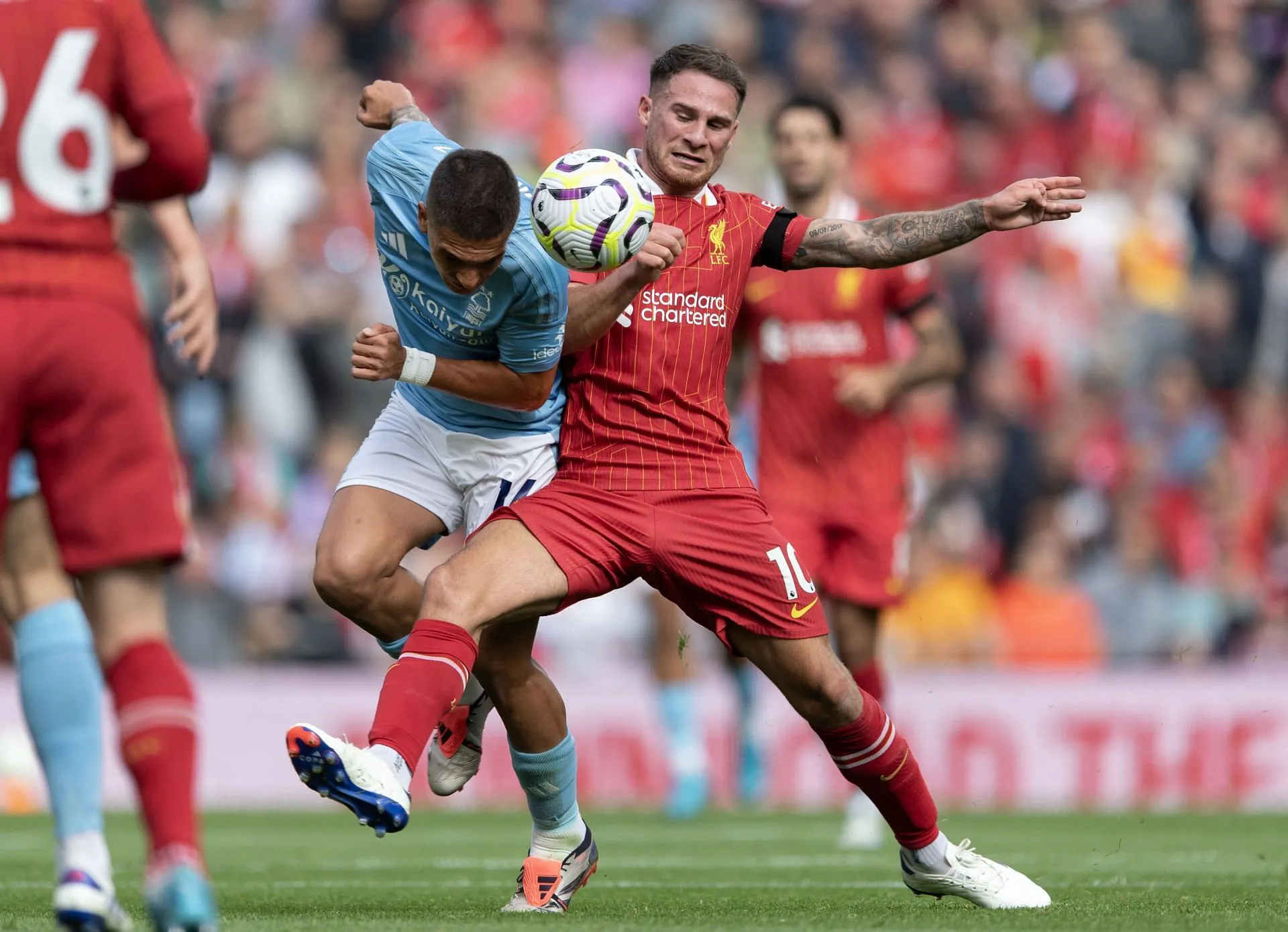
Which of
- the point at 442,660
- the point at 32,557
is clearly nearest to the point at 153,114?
the point at 32,557

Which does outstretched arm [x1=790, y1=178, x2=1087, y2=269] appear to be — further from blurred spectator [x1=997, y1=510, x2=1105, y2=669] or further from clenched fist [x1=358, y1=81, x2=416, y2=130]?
blurred spectator [x1=997, y1=510, x2=1105, y2=669]

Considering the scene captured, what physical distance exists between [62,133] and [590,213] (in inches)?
73.0

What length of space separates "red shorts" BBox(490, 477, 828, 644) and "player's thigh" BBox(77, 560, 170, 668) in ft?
5.61

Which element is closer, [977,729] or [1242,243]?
[977,729]

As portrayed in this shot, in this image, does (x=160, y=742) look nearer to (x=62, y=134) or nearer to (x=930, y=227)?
(x=62, y=134)

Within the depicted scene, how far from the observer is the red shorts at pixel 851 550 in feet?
31.4

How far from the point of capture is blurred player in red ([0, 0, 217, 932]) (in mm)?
4188

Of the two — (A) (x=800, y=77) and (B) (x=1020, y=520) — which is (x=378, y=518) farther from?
(A) (x=800, y=77)

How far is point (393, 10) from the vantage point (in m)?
17.9

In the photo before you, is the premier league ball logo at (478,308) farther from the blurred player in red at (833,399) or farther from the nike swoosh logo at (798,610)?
the blurred player in red at (833,399)

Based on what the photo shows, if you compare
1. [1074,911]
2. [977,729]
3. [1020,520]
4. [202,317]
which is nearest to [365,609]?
[202,317]

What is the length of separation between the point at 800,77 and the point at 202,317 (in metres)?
13.0

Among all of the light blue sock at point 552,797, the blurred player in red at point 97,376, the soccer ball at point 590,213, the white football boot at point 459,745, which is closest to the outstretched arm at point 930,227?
the soccer ball at point 590,213

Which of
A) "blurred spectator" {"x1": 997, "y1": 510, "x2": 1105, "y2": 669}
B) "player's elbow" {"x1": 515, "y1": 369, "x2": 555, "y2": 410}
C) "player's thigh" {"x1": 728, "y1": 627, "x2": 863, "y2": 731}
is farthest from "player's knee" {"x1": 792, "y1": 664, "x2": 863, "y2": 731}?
"blurred spectator" {"x1": 997, "y1": 510, "x2": 1105, "y2": 669}
